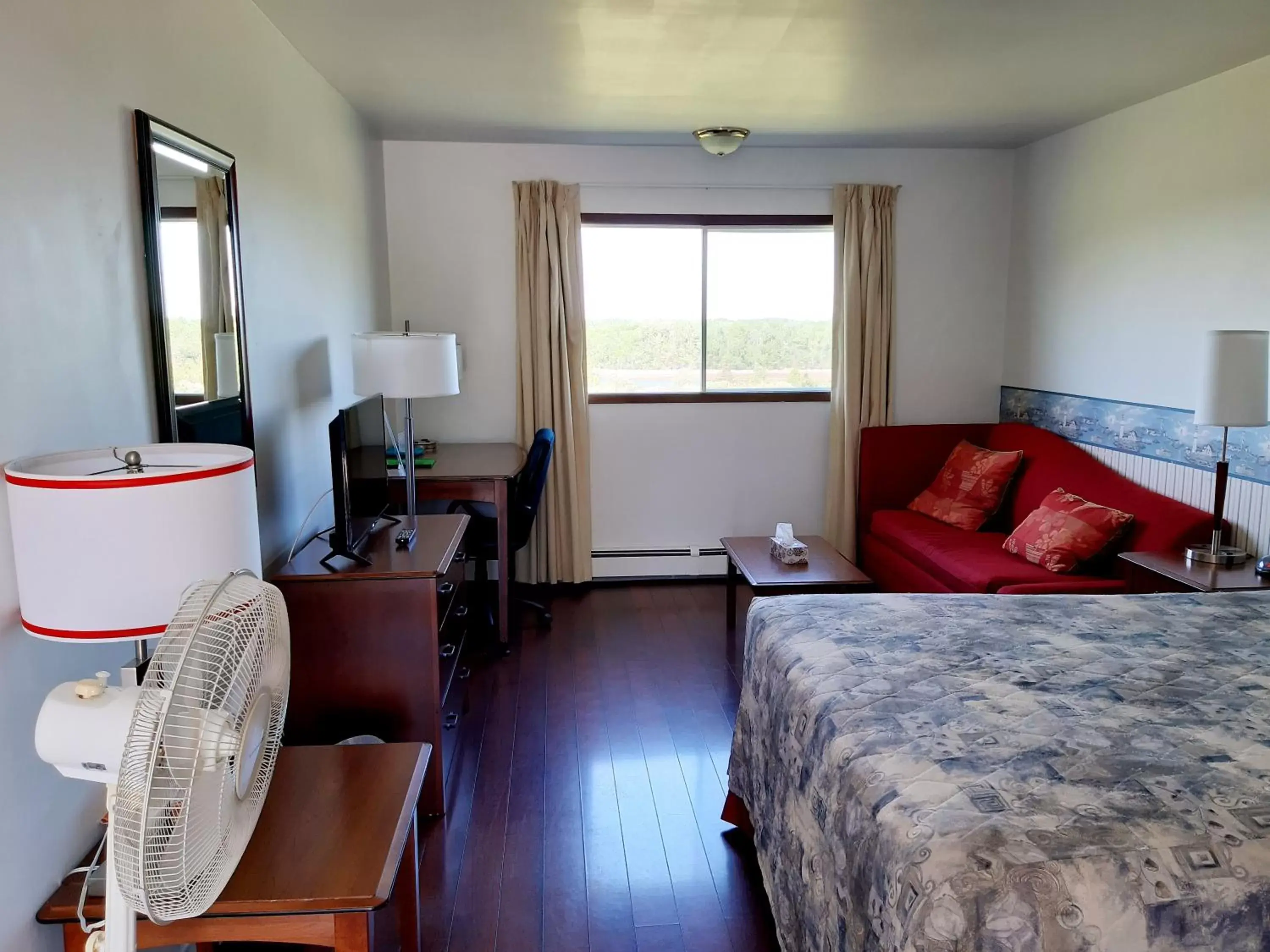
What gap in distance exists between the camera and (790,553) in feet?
12.9

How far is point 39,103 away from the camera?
1561 millimetres

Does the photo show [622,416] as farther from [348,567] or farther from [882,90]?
[348,567]

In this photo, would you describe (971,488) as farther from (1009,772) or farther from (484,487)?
(1009,772)

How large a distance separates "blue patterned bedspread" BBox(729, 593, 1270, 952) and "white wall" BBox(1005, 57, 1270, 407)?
61.1 inches

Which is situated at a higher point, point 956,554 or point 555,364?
point 555,364

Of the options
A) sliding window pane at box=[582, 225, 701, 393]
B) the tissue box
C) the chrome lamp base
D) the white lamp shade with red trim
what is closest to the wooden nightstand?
the chrome lamp base

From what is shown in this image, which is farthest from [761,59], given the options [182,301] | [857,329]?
[182,301]

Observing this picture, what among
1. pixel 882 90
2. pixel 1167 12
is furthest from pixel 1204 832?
pixel 882 90

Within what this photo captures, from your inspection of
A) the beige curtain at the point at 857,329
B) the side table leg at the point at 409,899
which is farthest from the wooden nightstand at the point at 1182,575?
the side table leg at the point at 409,899

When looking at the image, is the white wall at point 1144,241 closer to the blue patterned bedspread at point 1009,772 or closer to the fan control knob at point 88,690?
the blue patterned bedspread at point 1009,772

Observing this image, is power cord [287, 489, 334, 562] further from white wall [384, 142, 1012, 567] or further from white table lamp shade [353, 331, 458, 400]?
white wall [384, 142, 1012, 567]

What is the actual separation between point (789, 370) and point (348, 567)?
326 centimetres

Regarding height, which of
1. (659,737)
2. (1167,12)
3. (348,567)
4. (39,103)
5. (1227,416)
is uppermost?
(1167,12)

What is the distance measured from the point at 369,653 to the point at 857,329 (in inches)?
135
